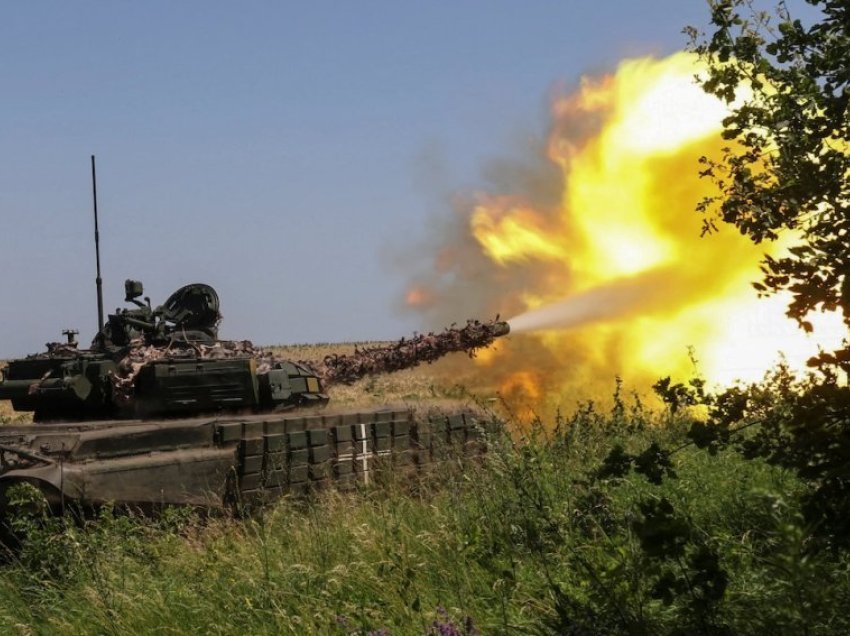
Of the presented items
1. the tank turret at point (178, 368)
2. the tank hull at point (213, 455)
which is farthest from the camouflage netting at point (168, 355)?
the tank hull at point (213, 455)

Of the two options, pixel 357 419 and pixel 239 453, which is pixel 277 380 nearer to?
pixel 357 419

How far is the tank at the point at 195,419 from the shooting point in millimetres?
10125

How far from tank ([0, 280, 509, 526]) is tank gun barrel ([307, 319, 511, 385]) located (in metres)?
0.02

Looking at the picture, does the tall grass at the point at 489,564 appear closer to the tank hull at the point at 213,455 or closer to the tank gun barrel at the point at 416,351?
the tank hull at the point at 213,455

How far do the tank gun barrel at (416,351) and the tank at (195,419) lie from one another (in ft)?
0.05

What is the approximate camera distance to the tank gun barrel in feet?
47.8

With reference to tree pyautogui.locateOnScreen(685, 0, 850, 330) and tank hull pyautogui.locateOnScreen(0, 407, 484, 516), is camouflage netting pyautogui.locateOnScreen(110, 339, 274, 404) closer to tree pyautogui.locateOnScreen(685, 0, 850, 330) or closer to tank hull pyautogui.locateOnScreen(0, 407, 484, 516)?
tank hull pyautogui.locateOnScreen(0, 407, 484, 516)

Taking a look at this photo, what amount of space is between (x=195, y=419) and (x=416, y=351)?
403 cm

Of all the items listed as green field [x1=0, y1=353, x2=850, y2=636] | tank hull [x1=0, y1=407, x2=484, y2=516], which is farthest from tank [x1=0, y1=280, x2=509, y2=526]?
green field [x1=0, y1=353, x2=850, y2=636]

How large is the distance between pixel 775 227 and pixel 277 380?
788cm

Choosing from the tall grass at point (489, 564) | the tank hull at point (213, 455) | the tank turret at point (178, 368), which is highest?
the tank turret at point (178, 368)

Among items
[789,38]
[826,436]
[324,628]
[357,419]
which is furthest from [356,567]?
[357,419]

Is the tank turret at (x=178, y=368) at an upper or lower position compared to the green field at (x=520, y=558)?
upper

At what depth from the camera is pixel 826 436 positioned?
5.09m
